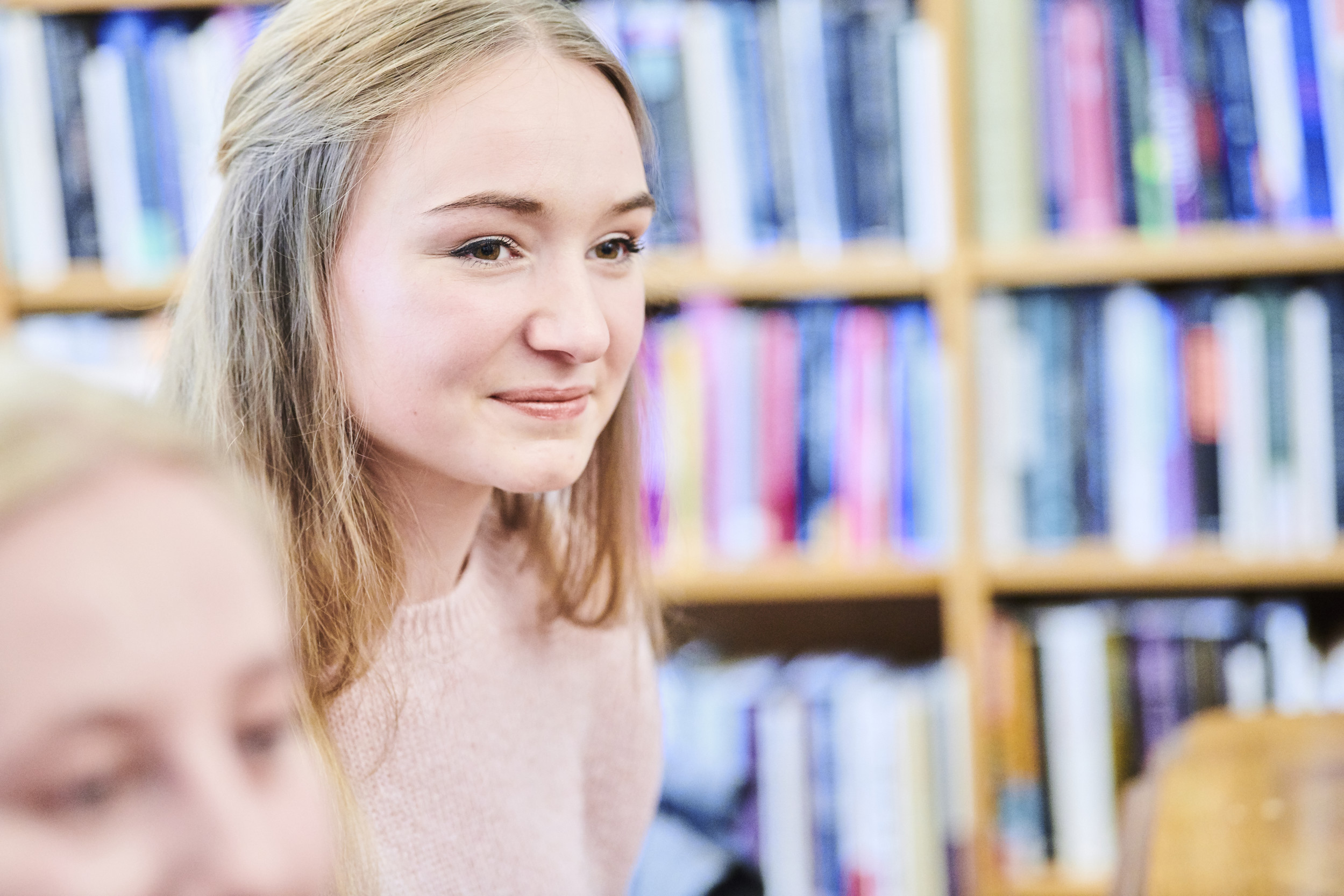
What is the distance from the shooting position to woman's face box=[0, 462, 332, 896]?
21cm

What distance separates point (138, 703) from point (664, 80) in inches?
53.4

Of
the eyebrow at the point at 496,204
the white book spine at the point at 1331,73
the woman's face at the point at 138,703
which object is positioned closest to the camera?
the woman's face at the point at 138,703

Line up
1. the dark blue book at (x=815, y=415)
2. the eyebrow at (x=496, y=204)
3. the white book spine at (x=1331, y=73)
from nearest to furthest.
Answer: the eyebrow at (x=496, y=204), the white book spine at (x=1331, y=73), the dark blue book at (x=815, y=415)

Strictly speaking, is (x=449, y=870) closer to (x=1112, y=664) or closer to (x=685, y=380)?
(x=685, y=380)

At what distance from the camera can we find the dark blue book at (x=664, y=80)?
4.86 ft

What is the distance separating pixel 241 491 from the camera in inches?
10.6

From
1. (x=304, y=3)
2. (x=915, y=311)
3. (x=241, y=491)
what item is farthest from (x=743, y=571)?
(x=241, y=491)

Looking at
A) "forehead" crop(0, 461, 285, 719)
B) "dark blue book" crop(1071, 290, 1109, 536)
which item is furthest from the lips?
"dark blue book" crop(1071, 290, 1109, 536)

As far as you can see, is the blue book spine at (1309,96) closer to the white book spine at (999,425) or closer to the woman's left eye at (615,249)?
the white book spine at (999,425)

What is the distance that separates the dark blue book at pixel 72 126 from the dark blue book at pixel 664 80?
26.3 inches

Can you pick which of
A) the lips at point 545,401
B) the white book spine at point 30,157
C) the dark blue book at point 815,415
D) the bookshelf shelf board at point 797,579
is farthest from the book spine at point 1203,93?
the white book spine at point 30,157

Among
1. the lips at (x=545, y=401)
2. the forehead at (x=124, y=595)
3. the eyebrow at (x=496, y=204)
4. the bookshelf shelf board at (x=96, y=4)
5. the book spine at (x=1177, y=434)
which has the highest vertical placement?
the bookshelf shelf board at (x=96, y=4)

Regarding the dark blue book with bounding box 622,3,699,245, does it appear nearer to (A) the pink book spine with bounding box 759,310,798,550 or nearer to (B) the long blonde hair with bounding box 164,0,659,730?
(A) the pink book spine with bounding box 759,310,798,550

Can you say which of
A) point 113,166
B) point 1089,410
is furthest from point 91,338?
point 1089,410
